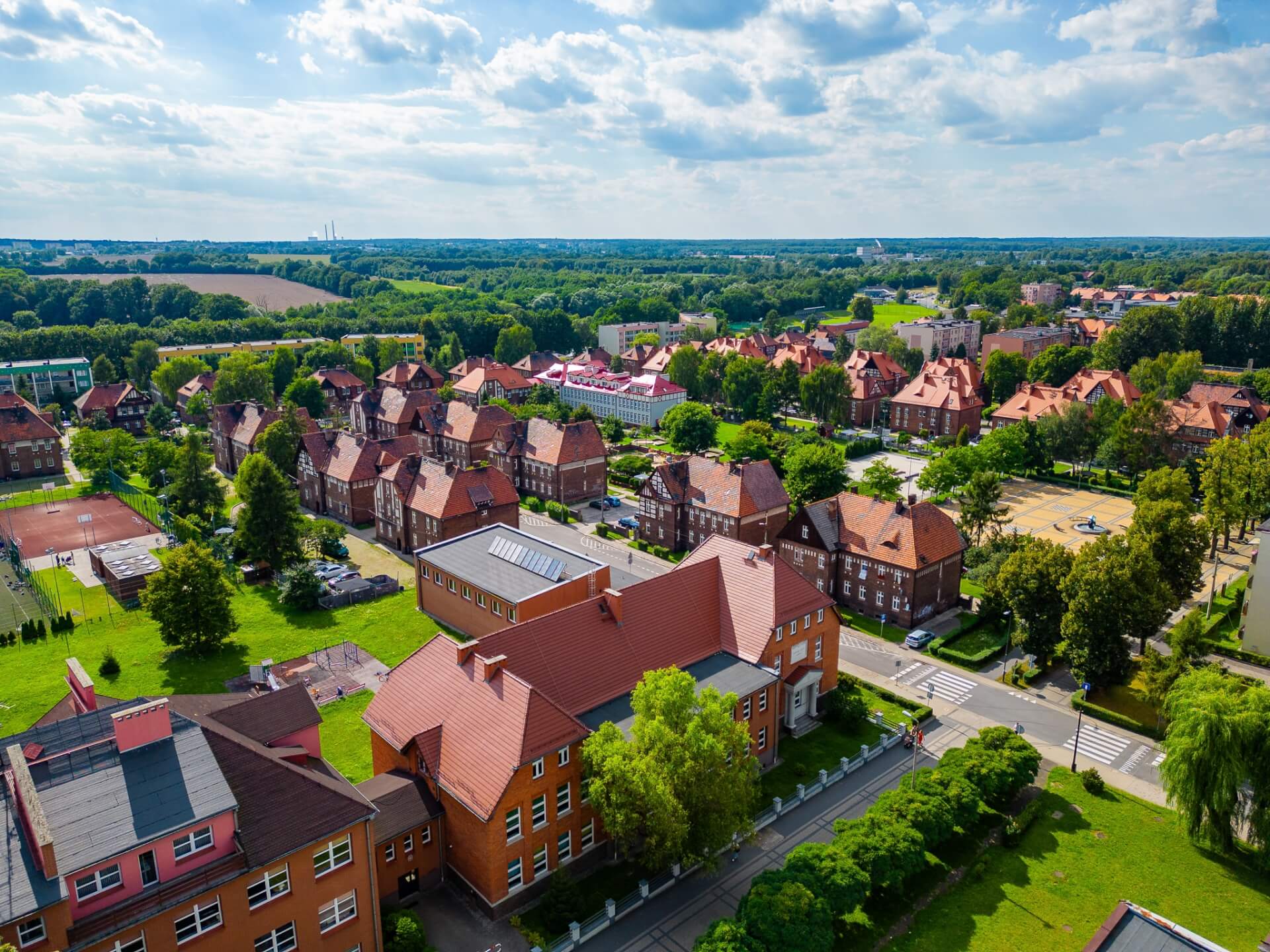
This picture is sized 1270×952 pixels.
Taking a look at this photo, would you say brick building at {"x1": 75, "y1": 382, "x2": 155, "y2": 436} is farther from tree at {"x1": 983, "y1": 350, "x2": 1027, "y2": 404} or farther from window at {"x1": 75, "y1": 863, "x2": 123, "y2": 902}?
tree at {"x1": 983, "y1": 350, "x2": 1027, "y2": 404}

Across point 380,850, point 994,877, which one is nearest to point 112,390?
point 380,850

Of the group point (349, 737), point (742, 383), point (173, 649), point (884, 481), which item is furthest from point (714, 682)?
point (742, 383)

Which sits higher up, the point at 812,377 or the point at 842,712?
the point at 812,377

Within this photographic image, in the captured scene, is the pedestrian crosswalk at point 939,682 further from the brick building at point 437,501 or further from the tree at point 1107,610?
the brick building at point 437,501

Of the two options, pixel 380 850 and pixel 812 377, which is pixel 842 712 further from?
pixel 812 377

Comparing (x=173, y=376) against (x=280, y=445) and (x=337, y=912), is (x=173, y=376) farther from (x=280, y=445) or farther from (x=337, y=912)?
(x=337, y=912)
